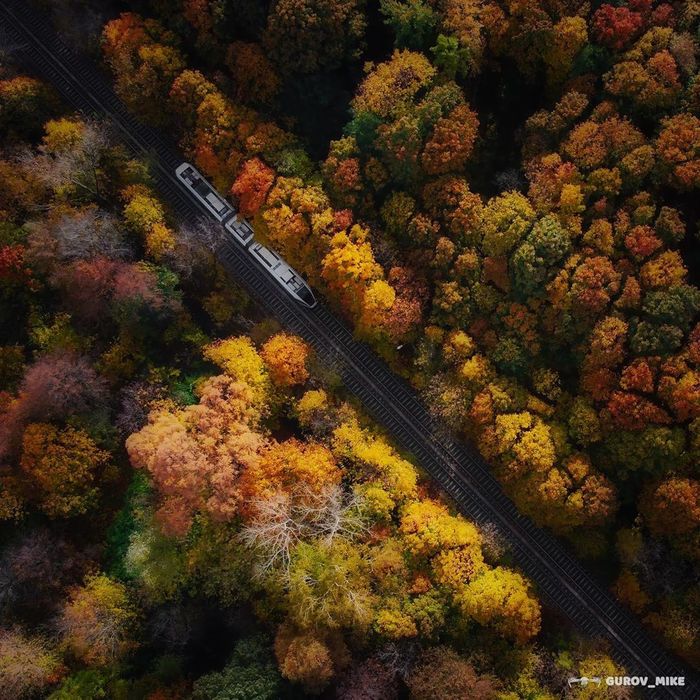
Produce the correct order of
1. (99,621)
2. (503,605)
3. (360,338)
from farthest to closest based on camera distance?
(360,338) → (99,621) → (503,605)

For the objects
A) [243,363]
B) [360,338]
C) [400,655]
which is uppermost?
[360,338]

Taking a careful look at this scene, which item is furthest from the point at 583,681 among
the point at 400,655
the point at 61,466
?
the point at 61,466

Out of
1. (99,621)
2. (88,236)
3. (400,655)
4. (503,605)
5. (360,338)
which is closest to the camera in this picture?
(503,605)

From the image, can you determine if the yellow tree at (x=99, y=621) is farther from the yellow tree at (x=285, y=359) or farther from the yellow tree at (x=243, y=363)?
the yellow tree at (x=285, y=359)

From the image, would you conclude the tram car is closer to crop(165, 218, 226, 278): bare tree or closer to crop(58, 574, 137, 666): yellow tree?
crop(165, 218, 226, 278): bare tree

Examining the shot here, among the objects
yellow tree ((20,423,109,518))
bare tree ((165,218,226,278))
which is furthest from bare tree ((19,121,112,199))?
yellow tree ((20,423,109,518))

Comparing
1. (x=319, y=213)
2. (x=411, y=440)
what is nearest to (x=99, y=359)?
(x=319, y=213)

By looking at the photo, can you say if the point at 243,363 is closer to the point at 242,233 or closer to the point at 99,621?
the point at 242,233
